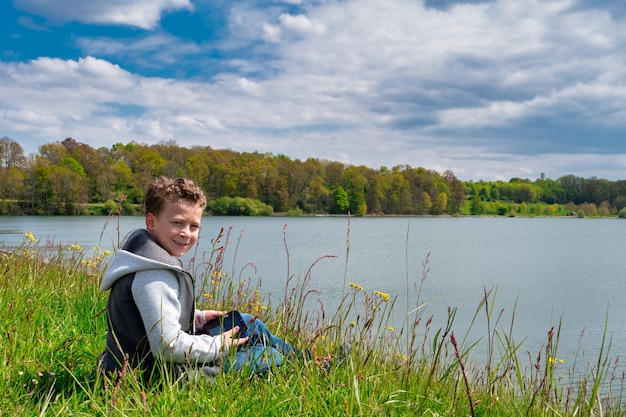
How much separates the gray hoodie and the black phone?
21 centimetres

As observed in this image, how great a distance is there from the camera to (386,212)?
96.4 m

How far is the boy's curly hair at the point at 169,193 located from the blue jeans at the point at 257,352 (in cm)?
70

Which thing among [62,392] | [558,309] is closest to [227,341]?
[62,392]

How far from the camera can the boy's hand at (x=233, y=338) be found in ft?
8.52

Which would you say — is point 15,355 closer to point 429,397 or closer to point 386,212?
point 429,397

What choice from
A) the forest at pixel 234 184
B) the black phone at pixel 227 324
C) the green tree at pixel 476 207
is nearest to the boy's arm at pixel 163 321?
the black phone at pixel 227 324

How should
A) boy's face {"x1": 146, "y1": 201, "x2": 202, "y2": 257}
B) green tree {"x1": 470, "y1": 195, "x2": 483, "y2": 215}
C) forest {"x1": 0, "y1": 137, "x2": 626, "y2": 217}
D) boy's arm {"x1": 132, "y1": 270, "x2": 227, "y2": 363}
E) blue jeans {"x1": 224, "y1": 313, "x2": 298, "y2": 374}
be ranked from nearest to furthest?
boy's arm {"x1": 132, "y1": 270, "x2": 227, "y2": 363} < blue jeans {"x1": 224, "y1": 313, "x2": 298, "y2": 374} < boy's face {"x1": 146, "y1": 201, "x2": 202, "y2": 257} < forest {"x1": 0, "y1": 137, "x2": 626, "y2": 217} < green tree {"x1": 470, "y1": 195, "x2": 483, "y2": 215}

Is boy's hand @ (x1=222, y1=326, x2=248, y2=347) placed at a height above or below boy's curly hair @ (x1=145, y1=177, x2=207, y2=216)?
below

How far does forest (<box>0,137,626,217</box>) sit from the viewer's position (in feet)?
207

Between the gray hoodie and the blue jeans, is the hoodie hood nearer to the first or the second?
the gray hoodie

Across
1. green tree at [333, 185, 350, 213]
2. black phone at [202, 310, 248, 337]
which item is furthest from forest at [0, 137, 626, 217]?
black phone at [202, 310, 248, 337]

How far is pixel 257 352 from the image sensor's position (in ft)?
8.87

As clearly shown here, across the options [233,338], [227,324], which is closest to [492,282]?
[227,324]

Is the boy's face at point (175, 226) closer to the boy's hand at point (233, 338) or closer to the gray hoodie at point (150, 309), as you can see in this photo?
the gray hoodie at point (150, 309)
